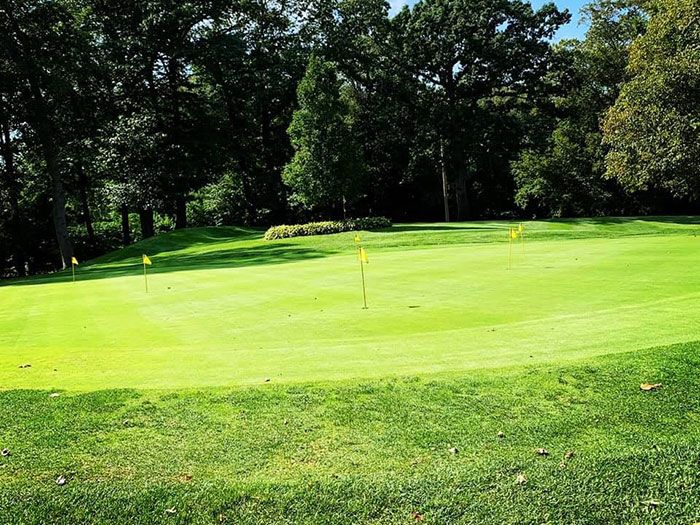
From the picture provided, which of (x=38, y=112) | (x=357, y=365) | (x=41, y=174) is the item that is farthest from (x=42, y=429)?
(x=41, y=174)

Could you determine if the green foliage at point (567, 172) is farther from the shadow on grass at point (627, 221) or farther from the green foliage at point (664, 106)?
the green foliage at point (664, 106)

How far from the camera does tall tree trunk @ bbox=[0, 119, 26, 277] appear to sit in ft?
106

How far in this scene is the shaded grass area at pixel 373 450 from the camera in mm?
3014

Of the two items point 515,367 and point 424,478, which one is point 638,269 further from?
point 424,478

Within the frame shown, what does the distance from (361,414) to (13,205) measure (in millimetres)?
35530

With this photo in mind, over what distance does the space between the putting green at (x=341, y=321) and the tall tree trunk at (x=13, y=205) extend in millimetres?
24320

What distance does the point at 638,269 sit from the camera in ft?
36.1

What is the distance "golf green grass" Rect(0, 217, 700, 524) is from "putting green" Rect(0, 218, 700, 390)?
0.05 meters

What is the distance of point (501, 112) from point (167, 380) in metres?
37.9

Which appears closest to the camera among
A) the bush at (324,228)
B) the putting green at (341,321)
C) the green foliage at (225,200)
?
the putting green at (341,321)

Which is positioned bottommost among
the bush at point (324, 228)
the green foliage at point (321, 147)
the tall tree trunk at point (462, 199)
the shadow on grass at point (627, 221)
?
the shadow on grass at point (627, 221)

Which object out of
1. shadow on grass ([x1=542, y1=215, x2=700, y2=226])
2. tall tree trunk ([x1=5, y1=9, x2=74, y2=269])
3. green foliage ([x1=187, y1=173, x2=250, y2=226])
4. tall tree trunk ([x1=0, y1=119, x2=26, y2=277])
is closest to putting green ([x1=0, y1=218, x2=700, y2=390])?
tall tree trunk ([x1=5, y1=9, x2=74, y2=269])

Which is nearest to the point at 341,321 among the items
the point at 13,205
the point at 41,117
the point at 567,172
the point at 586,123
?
the point at 41,117

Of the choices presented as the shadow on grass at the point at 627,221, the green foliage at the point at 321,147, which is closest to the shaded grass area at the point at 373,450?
the green foliage at the point at 321,147
